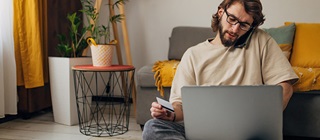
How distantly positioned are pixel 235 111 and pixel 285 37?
4.77ft

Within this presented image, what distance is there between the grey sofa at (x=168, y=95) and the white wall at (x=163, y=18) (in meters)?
0.27

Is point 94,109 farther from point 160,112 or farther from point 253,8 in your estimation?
point 253,8

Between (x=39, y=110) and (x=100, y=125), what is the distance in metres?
0.58

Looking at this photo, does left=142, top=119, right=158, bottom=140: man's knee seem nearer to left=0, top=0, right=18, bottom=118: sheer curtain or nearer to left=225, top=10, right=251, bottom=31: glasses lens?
left=225, top=10, right=251, bottom=31: glasses lens

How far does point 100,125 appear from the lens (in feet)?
6.95

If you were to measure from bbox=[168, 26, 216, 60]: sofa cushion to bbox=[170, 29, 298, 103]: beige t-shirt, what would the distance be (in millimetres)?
1133

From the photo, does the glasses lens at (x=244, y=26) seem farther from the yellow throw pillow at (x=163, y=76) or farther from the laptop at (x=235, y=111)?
the yellow throw pillow at (x=163, y=76)

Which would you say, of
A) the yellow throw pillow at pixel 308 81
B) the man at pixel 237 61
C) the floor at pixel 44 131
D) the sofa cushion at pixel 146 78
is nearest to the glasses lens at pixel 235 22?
the man at pixel 237 61

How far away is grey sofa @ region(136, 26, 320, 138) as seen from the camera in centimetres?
171

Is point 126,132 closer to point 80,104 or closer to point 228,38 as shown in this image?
point 80,104

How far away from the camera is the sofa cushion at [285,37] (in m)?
2.11

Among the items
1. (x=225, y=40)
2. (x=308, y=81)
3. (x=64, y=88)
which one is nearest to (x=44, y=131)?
(x=64, y=88)

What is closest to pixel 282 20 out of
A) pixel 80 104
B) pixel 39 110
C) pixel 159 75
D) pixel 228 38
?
pixel 159 75

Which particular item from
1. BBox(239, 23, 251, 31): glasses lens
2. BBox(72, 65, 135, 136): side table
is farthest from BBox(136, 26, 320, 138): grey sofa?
BBox(239, 23, 251, 31): glasses lens
